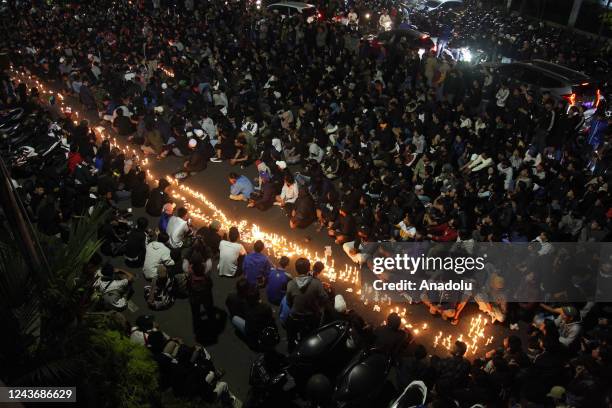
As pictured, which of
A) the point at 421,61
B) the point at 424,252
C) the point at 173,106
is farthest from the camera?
the point at 421,61

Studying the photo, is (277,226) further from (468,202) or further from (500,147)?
(500,147)

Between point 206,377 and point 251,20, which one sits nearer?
point 206,377

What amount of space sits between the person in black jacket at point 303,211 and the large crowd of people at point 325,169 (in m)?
0.03

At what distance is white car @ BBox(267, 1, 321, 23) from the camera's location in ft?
79.5

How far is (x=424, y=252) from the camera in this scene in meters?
9.06

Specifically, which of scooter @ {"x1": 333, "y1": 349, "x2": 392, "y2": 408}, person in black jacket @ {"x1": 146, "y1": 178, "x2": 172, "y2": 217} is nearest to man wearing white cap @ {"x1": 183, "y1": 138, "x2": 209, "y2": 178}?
person in black jacket @ {"x1": 146, "y1": 178, "x2": 172, "y2": 217}

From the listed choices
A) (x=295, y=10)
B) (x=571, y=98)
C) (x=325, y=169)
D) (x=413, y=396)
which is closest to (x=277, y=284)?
(x=413, y=396)

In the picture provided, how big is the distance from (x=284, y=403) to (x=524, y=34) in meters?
23.1

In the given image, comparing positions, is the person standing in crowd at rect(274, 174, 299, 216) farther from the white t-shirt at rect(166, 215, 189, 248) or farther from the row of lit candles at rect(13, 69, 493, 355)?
the white t-shirt at rect(166, 215, 189, 248)

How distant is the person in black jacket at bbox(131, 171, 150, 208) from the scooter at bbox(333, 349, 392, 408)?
22.8ft

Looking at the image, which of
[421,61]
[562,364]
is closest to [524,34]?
[421,61]

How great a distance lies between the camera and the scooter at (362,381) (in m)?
6.34

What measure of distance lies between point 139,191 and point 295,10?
16.8m

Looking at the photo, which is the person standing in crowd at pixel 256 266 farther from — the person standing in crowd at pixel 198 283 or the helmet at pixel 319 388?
the helmet at pixel 319 388
